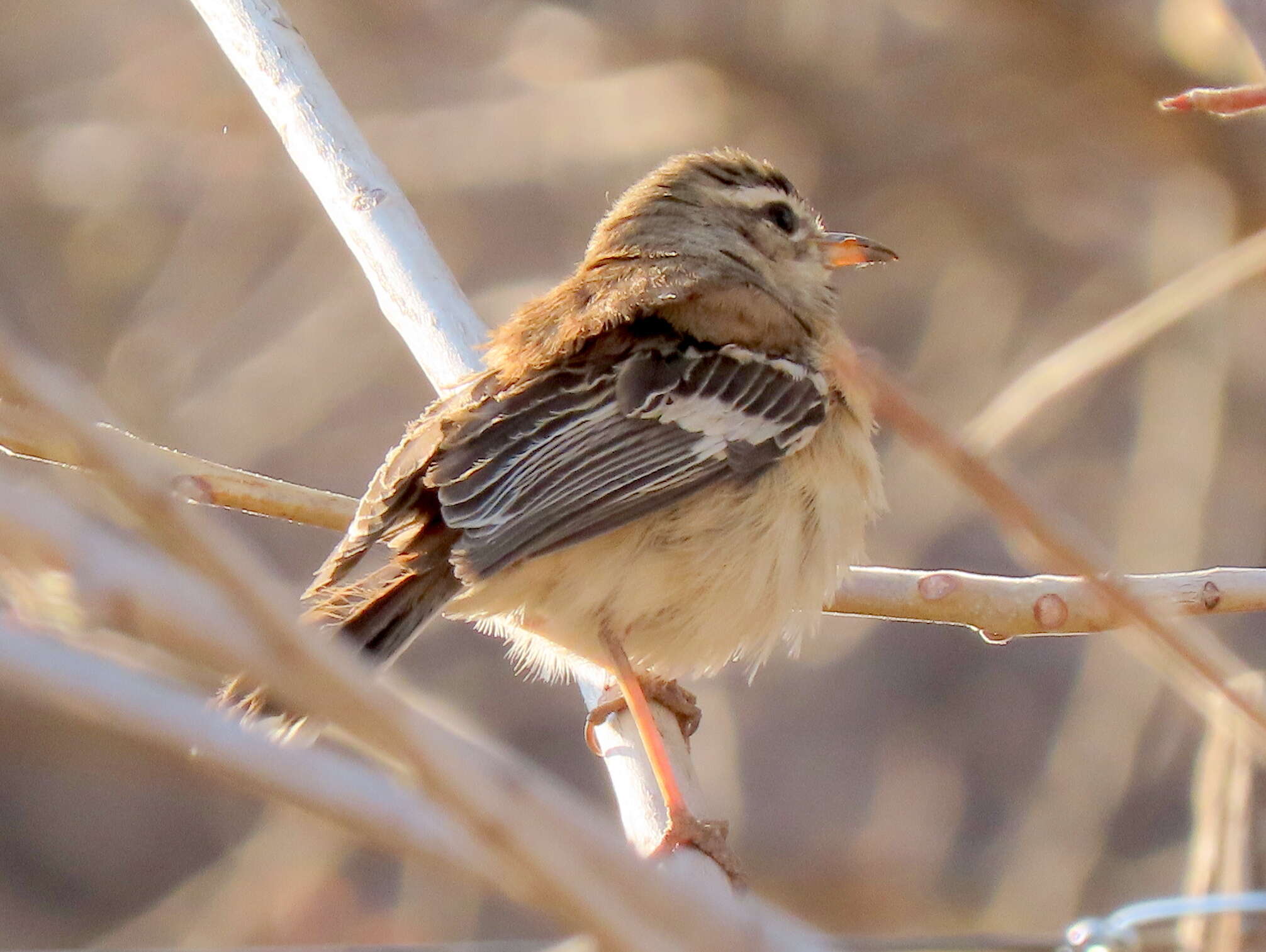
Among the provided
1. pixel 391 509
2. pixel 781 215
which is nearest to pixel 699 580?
pixel 391 509

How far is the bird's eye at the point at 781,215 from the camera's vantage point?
470 centimetres

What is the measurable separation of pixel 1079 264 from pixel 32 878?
6.66 meters

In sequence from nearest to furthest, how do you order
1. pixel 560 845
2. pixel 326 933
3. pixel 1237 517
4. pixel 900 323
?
pixel 560 845 → pixel 326 933 → pixel 1237 517 → pixel 900 323

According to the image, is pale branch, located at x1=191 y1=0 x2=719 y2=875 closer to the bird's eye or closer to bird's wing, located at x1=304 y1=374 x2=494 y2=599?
bird's wing, located at x1=304 y1=374 x2=494 y2=599

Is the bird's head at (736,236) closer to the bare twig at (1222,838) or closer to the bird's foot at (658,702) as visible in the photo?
the bird's foot at (658,702)

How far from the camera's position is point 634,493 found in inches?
136

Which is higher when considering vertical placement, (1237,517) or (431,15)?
(431,15)

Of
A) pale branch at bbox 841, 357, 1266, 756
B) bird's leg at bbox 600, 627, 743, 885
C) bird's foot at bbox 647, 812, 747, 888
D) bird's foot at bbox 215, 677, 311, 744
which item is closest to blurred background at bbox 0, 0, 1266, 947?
bird's leg at bbox 600, 627, 743, 885

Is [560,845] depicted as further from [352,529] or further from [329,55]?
[329,55]

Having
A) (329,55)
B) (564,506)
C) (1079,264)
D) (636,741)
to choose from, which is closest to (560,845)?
(564,506)

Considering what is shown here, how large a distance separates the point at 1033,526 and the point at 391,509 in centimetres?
238

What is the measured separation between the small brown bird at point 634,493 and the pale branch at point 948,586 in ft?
0.48

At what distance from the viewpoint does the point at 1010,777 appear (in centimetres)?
869

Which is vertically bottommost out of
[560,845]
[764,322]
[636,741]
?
[636,741]
